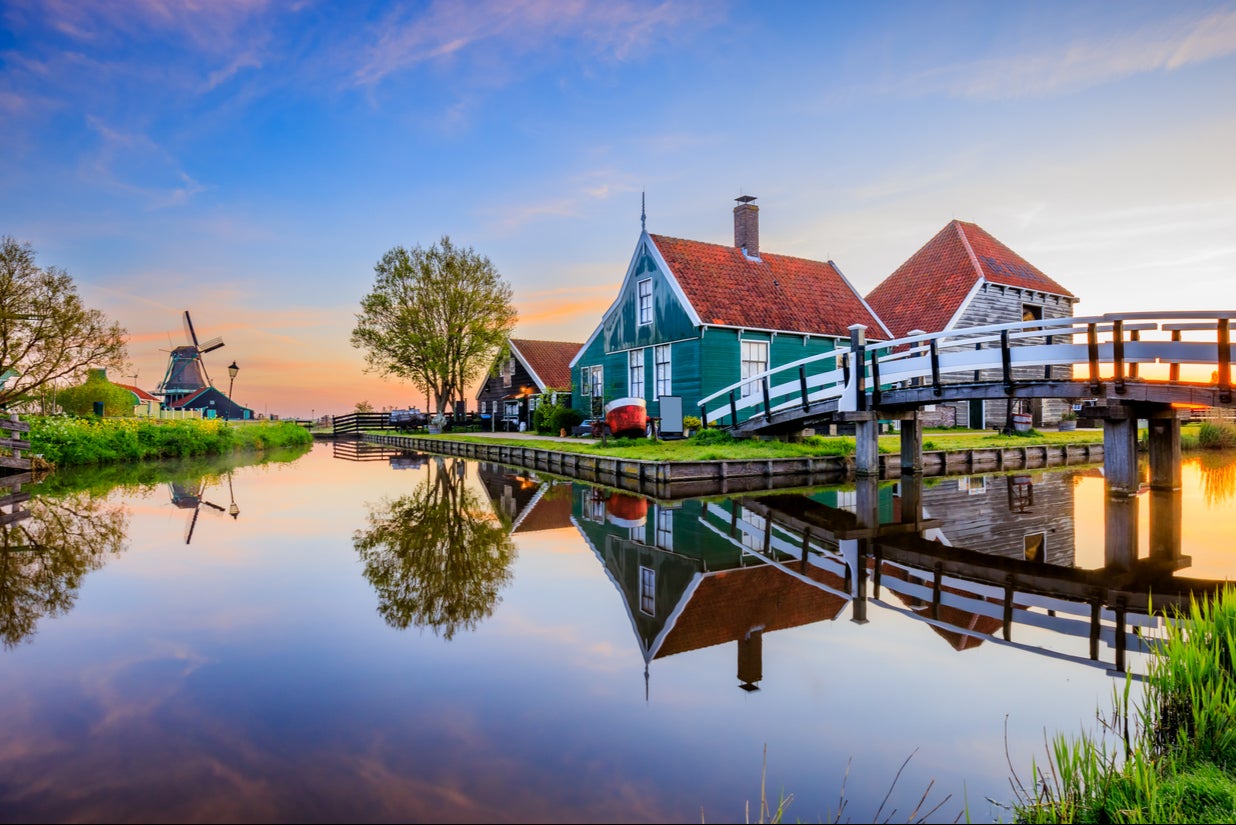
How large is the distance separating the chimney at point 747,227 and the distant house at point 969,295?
6.79m

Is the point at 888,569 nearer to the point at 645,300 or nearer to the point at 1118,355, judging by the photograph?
the point at 1118,355

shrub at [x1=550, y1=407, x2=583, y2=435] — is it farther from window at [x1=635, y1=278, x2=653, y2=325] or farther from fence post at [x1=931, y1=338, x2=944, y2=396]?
fence post at [x1=931, y1=338, x2=944, y2=396]

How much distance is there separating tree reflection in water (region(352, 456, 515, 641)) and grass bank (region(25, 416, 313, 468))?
1332 centimetres

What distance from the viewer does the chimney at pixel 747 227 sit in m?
25.5

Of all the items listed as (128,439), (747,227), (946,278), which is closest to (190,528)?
(128,439)

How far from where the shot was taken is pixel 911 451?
17.0 meters

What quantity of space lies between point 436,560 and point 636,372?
17.5 meters

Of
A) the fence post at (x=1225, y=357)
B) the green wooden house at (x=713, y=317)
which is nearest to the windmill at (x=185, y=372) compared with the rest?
the green wooden house at (x=713, y=317)

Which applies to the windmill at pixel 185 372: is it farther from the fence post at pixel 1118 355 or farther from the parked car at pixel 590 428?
the fence post at pixel 1118 355

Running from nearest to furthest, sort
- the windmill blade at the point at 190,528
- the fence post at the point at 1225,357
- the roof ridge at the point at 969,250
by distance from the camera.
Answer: the windmill blade at the point at 190,528
the fence post at the point at 1225,357
the roof ridge at the point at 969,250

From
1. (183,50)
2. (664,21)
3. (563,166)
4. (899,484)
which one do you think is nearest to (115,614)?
(899,484)

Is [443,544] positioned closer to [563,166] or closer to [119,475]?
[119,475]

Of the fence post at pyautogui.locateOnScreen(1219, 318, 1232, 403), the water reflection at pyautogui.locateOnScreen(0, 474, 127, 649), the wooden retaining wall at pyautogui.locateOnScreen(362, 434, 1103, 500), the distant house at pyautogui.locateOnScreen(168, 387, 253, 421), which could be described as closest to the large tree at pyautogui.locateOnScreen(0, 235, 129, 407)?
the water reflection at pyautogui.locateOnScreen(0, 474, 127, 649)

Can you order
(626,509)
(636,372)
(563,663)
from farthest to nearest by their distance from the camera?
(636,372) → (626,509) → (563,663)
